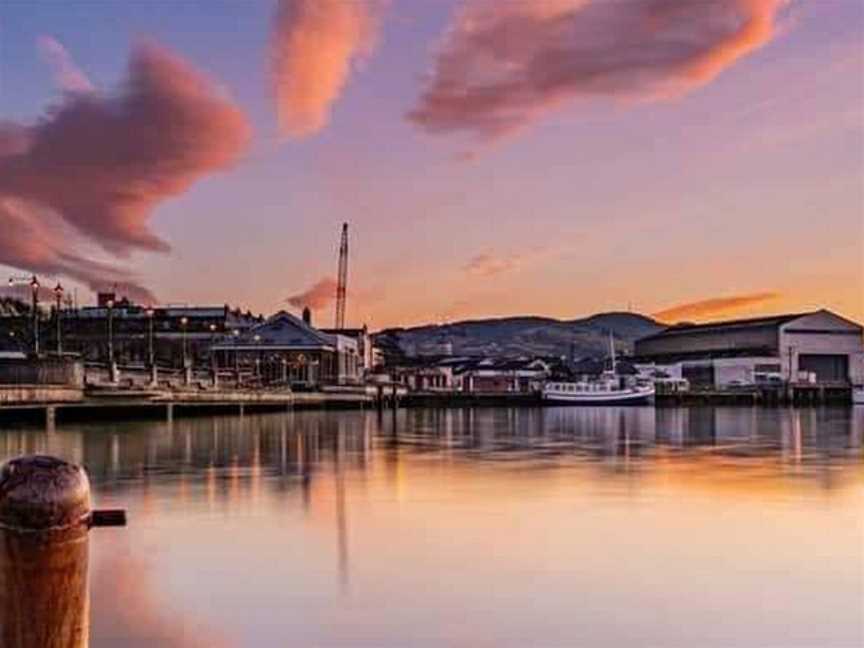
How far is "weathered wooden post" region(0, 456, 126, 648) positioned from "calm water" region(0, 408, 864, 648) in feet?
22.2

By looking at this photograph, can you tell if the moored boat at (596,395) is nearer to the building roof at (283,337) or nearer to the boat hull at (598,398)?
the boat hull at (598,398)

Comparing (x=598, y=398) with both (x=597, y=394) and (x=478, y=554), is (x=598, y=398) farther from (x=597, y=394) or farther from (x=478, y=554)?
(x=478, y=554)

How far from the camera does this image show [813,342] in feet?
576

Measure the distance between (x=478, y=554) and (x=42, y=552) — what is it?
43.1 feet

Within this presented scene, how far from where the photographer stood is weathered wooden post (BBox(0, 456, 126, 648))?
4934mm

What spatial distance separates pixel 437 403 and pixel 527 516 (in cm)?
12580

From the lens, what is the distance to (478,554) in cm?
1764

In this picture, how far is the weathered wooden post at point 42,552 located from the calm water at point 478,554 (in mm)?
6766

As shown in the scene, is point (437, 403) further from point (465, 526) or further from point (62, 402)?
point (465, 526)

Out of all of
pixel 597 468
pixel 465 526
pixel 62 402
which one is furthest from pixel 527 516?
pixel 62 402

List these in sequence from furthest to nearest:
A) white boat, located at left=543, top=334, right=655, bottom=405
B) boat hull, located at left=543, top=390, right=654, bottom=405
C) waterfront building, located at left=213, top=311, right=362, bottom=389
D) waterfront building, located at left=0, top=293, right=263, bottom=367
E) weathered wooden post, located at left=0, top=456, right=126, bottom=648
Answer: waterfront building, located at left=0, top=293, right=263, bottom=367, waterfront building, located at left=213, top=311, right=362, bottom=389, white boat, located at left=543, top=334, right=655, bottom=405, boat hull, located at left=543, top=390, right=654, bottom=405, weathered wooden post, located at left=0, top=456, right=126, bottom=648

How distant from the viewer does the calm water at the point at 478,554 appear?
12.5 metres

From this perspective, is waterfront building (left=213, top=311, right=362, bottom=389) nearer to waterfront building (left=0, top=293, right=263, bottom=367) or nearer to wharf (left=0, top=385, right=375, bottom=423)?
waterfront building (left=0, top=293, right=263, bottom=367)

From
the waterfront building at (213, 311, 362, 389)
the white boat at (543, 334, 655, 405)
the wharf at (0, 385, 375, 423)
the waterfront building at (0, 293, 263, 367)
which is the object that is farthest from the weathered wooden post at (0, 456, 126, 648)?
Answer: the waterfront building at (0, 293, 263, 367)
